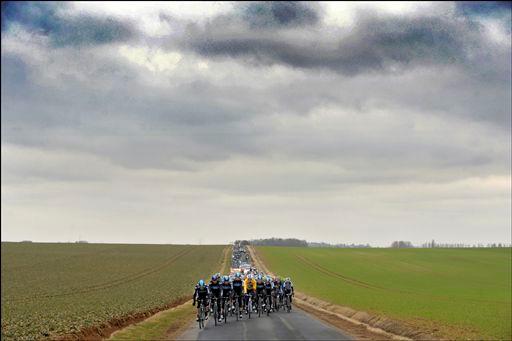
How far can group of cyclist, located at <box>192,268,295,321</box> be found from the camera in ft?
114

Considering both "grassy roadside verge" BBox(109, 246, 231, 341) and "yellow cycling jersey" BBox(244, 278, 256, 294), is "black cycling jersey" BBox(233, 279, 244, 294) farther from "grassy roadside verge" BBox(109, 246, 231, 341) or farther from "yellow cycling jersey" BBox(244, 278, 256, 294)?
"grassy roadside verge" BBox(109, 246, 231, 341)

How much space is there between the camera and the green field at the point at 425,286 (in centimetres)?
4078

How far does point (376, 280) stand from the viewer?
99125 mm

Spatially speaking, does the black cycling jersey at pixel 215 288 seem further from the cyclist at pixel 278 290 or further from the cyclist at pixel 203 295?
the cyclist at pixel 278 290

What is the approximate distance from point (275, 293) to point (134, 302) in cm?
1503

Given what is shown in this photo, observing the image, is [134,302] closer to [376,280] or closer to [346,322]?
[346,322]

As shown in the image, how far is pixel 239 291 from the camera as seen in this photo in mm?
38094

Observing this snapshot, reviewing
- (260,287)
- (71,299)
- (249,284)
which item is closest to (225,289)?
(249,284)

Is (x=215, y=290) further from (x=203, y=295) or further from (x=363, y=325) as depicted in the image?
(x=363, y=325)

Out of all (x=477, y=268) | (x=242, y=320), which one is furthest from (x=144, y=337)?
(x=477, y=268)

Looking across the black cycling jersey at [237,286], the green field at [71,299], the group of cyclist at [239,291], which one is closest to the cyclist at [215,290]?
the group of cyclist at [239,291]

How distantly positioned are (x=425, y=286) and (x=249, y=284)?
189 feet

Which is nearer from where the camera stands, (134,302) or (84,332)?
(84,332)

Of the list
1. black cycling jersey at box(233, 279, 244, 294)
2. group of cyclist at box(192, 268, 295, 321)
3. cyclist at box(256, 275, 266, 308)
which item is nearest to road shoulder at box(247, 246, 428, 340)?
group of cyclist at box(192, 268, 295, 321)
